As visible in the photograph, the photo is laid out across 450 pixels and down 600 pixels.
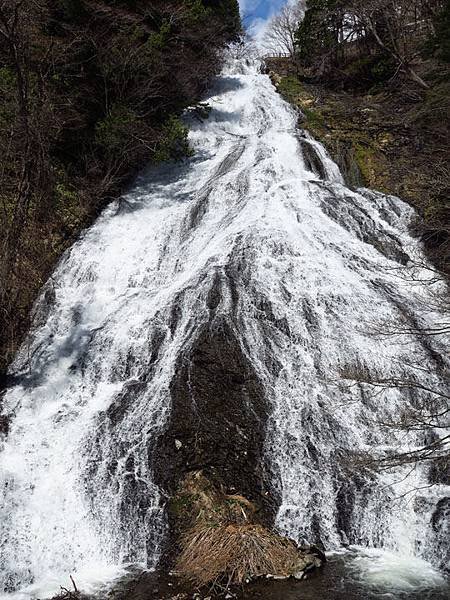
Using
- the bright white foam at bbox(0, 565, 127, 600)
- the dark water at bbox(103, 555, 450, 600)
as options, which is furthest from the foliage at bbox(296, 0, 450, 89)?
the bright white foam at bbox(0, 565, 127, 600)

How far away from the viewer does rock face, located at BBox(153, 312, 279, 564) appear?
26.9ft

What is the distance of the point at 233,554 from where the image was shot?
6.98 metres

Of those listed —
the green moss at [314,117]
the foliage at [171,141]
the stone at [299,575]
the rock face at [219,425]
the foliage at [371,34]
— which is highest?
the foliage at [371,34]

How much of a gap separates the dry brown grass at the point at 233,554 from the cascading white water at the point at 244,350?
1.64 ft

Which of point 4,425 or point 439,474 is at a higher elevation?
point 4,425

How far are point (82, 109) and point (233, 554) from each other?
51.0 feet

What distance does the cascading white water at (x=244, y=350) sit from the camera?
25.6 ft

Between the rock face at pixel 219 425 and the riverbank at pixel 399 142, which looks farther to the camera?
the riverbank at pixel 399 142

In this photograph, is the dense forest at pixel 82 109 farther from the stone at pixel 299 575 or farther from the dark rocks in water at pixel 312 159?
the stone at pixel 299 575

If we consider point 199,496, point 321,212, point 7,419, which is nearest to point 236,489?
point 199,496

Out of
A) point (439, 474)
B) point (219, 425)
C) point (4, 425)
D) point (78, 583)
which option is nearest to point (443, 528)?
point (439, 474)

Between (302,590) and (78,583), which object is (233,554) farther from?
(78,583)

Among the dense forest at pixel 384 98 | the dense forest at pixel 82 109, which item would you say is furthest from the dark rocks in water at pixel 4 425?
the dense forest at pixel 384 98

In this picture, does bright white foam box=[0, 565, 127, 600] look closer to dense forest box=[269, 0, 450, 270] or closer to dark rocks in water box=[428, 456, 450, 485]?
dark rocks in water box=[428, 456, 450, 485]
